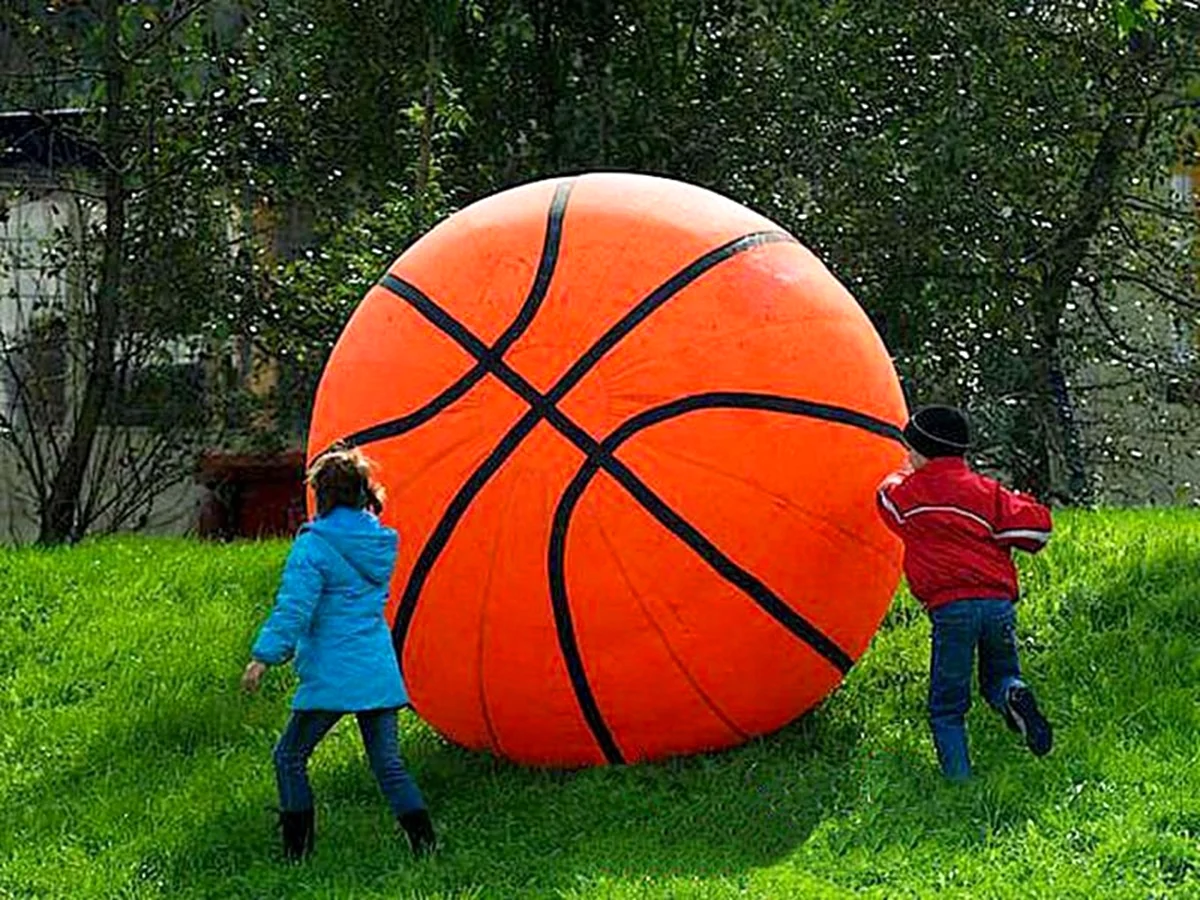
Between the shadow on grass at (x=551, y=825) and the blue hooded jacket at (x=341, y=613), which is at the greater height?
the blue hooded jacket at (x=341, y=613)

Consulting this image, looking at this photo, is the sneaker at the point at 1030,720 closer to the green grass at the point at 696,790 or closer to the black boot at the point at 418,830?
the green grass at the point at 696,790

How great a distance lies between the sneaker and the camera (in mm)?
5875

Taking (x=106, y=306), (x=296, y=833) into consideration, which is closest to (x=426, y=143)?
(x=106, y=306)

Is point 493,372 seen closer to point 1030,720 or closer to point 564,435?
point 564,435

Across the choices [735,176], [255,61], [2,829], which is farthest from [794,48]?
[2,829]

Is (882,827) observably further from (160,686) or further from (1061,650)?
(160,686)

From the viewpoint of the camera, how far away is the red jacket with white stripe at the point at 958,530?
230 inches

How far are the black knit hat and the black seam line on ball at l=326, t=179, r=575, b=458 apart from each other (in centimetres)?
131

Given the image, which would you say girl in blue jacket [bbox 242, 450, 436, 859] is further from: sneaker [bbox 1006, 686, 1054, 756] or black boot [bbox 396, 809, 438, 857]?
sneaker [bbox 1006, 686, 1054, 756]

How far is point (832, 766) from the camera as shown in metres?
6.16

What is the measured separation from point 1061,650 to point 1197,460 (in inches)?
408

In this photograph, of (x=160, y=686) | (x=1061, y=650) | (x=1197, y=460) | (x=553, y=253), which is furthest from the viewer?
(x=1197, y=460)

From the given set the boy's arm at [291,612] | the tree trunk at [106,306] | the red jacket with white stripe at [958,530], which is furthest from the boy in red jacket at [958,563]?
the tree trunk at [106,306]

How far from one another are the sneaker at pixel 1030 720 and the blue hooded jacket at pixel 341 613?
1986 mm
